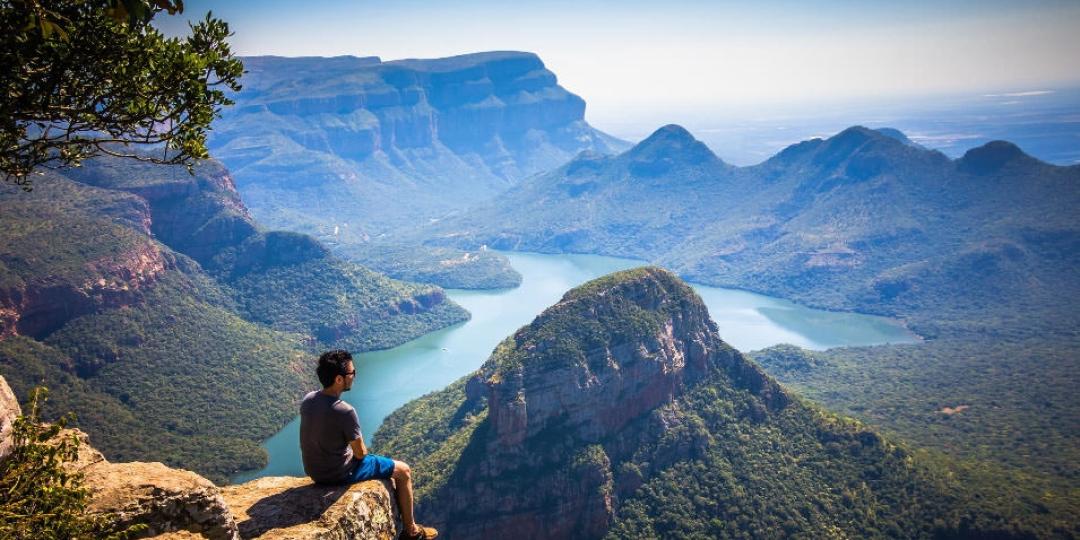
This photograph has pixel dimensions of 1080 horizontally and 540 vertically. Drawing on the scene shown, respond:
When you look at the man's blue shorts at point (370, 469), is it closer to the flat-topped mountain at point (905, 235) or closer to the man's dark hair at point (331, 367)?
the man's dark hair at point (331, 367)

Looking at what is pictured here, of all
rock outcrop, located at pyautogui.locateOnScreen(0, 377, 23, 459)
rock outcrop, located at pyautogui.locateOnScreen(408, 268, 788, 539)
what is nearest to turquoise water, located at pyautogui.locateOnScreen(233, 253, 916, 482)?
rock outcrop, located at pyautogui.locateOnScreen(408, 268, 788, 539)

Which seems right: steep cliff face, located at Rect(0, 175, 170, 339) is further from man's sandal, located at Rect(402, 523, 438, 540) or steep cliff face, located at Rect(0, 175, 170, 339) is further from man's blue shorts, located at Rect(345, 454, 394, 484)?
man's sandal, located at Rect(402, 523, 438, 540)

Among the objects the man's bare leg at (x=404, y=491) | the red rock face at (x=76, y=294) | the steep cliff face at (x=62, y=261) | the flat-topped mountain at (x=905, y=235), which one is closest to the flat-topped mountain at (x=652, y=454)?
the red rock face at (x=76, y=294)

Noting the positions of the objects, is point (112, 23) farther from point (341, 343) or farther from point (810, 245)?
point (810, 245)

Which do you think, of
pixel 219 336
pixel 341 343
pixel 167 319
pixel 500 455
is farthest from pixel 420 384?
pixel 500 455

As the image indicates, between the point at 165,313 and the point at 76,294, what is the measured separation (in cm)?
1353

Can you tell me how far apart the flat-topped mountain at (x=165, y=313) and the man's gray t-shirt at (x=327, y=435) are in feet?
179

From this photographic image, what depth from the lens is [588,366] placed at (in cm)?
5625

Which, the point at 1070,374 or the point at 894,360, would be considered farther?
the point at 894,360

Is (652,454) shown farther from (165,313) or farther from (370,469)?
(165,313)

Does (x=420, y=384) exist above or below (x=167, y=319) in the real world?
below

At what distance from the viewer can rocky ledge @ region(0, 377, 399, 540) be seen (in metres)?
9.33

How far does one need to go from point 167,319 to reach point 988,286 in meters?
142

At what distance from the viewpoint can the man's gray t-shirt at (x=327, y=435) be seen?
11.0 meters
